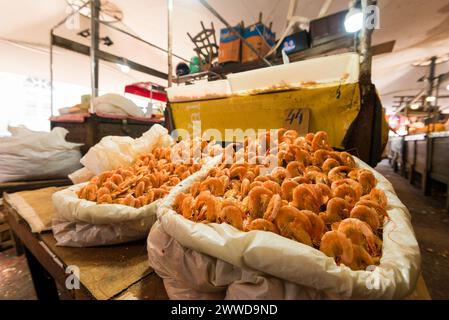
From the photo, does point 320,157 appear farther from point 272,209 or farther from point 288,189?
point 272,209

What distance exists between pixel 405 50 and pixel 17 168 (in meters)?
11.6

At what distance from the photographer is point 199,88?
2527 mm

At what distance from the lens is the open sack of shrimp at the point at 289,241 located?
60 centimetres

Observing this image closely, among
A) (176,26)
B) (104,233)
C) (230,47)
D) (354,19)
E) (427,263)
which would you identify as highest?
(176,26)

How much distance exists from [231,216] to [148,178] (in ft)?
2.91

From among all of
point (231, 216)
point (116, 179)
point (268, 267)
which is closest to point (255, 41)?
point (116, 179)

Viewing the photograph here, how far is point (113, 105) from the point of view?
3525 mm

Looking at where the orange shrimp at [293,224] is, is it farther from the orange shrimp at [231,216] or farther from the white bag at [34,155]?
the white bag at [34,155]

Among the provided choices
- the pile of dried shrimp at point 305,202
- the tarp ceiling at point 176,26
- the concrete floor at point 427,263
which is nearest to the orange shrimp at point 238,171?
the pile of dried shrimp at point 305,202

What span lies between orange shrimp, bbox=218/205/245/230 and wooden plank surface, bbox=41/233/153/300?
484 millimetres

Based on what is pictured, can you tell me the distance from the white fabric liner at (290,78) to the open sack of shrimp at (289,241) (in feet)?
2.94

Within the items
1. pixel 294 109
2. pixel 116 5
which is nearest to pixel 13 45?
pixel 116 5

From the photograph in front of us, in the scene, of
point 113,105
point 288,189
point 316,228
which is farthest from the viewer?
point 113,105

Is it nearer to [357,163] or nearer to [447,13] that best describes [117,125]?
[357,163]
